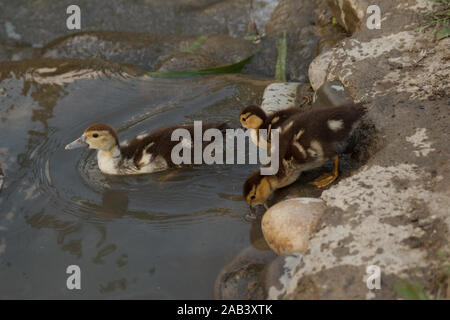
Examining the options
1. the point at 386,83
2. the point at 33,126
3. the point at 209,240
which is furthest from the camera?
the point at 33,126

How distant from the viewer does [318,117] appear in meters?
3.66

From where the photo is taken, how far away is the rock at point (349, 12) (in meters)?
5.10

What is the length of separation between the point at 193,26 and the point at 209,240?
4.64m

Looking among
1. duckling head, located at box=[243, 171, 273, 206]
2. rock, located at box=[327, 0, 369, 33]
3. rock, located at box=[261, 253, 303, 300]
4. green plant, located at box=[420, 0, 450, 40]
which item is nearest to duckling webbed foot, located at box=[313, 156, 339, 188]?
duckling head, located at box=[243, 171, 273, 206]

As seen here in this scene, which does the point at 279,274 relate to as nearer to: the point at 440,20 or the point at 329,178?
the point at 329,178

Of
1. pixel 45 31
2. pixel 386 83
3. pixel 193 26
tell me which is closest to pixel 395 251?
pixel 386 83

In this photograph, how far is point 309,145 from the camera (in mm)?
3662

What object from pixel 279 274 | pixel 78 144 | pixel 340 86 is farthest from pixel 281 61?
pixel 279 274

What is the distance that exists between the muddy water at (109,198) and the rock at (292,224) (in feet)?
0.97

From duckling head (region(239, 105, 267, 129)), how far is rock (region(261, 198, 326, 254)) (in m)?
1.18

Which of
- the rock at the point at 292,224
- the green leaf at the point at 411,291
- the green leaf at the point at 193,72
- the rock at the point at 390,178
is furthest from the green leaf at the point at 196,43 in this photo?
the green leaf at the point at 411,291

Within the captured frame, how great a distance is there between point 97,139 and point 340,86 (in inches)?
83.9
